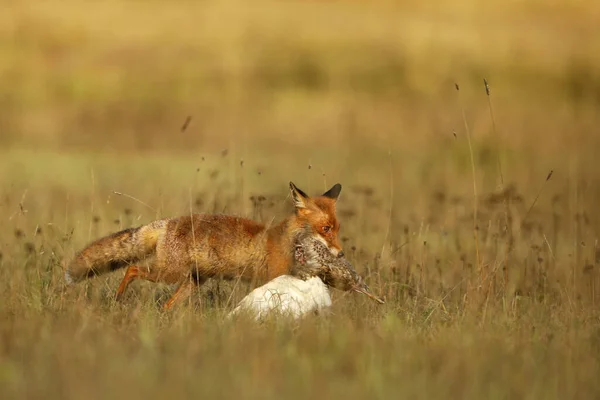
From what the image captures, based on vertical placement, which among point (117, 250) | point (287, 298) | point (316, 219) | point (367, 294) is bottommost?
point (367, 294)

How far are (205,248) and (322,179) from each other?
9.20 m

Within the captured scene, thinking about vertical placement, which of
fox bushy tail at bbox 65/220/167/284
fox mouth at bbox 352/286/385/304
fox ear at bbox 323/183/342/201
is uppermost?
fox ear at bbox 323/183/342/201

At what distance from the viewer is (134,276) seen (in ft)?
27.2

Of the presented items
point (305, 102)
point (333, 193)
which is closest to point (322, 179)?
point (333, 193)

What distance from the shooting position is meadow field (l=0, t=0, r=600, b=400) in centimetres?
583

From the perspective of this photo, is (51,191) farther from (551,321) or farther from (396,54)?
(396,54)

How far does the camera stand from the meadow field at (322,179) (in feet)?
19.1

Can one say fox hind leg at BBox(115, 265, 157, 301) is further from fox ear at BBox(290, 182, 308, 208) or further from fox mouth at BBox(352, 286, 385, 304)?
fox mouth at BBox(352, 286, 385, 304)

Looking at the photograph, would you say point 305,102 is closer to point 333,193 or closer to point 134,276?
point 333,193

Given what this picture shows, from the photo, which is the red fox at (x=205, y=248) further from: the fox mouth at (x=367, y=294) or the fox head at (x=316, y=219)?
the fox mouth at (x=367, y=294)

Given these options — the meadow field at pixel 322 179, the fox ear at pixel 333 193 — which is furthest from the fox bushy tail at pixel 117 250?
the fox ear at pixel 333 193

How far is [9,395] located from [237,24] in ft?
93.9

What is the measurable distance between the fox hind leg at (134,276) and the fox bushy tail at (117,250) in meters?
0.21

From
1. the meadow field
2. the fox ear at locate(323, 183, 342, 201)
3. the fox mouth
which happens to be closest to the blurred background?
the meadow field
